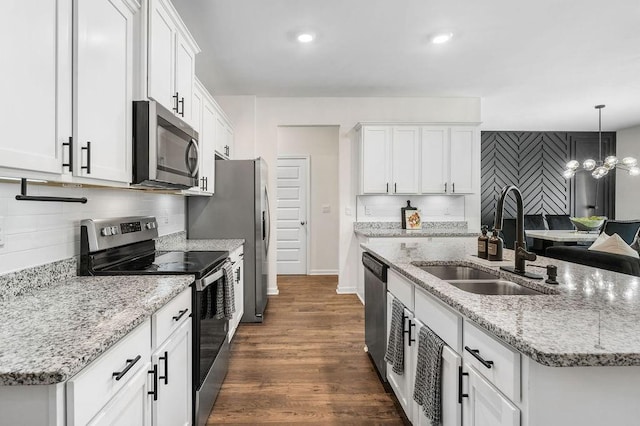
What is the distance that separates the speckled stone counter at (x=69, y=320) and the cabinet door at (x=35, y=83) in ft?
1.52

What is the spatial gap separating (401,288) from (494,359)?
0.93 meters

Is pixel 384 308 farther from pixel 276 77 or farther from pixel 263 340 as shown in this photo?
pixel 276 77

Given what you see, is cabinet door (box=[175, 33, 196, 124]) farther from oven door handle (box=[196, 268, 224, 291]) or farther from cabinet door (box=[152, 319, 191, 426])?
cabinet door (box=[152, 319, 191, 426])

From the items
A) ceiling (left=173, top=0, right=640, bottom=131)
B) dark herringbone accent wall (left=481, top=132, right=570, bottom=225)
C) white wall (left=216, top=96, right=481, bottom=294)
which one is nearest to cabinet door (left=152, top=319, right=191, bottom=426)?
ceiling (left=173, top=0, right=640, bottom=131)

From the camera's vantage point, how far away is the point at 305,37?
312cm

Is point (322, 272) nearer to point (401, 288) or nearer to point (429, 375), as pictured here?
point (401, 288)

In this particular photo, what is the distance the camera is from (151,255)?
2373mm

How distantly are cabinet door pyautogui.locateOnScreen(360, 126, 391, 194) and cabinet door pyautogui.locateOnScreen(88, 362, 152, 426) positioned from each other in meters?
3.70

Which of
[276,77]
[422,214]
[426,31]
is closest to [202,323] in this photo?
[426,31]

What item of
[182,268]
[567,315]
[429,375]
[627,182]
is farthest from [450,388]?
[627,182]

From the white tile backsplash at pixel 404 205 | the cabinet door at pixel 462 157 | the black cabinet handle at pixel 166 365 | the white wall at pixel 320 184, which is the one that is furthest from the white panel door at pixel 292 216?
the black cabinet handle at pixel 166 365

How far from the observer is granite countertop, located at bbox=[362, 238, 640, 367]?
32.7 inches

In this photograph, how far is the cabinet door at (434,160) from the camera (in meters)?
4.66

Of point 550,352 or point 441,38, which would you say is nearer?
point 550,352
